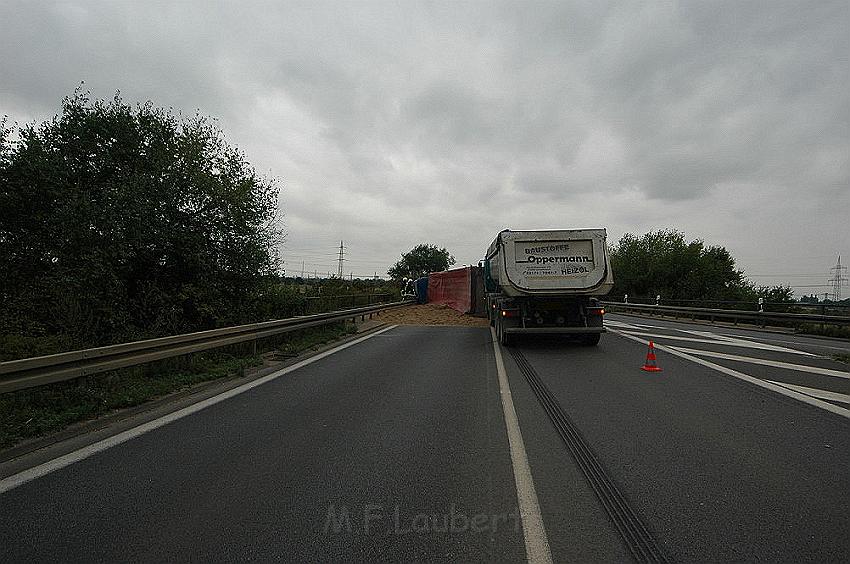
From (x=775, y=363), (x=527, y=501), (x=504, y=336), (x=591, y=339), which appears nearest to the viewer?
(x=527, y=501)

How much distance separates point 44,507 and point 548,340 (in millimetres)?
13513

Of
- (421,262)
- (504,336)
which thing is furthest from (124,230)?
(421,262)

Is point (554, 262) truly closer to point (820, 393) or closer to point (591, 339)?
point (591, 339)

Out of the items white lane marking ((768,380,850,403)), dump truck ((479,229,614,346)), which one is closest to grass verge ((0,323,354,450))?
dump truck ((479,229,614,346))

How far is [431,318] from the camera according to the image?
987 inches

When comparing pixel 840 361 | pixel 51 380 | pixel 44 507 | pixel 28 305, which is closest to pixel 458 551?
pixel 44 507

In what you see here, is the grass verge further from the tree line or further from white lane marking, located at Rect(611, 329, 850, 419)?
the tree line

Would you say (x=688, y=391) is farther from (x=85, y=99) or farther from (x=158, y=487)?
(x=85, y=99)

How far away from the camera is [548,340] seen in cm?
1534

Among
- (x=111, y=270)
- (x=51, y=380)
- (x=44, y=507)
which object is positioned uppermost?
(x=111, y=270)

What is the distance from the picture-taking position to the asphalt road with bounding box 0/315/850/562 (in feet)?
9.88

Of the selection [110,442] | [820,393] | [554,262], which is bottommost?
[110,442]

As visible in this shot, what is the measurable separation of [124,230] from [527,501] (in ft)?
39.5

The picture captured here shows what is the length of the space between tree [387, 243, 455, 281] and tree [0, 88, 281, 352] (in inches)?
3314
